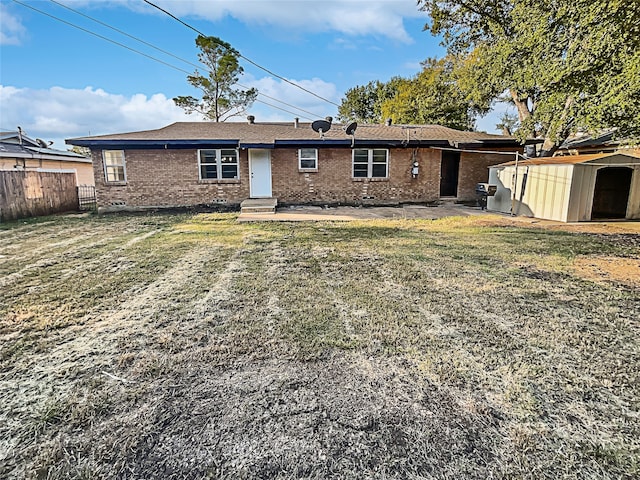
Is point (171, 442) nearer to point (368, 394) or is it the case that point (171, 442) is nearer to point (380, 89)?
point (368, 394)

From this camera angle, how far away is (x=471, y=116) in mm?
25406

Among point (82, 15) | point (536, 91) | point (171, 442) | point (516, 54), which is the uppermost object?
point (82, 15)

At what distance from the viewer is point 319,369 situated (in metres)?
2.66

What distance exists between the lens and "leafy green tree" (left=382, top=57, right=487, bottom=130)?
19.6 meters

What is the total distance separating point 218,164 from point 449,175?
397 inches

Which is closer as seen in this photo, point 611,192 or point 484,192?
point 611,192

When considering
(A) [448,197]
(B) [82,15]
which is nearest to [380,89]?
(A) [448,197]

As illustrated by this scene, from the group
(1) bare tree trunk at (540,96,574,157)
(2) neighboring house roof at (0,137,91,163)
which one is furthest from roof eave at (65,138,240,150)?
(1) bare tree trunk at (540,96,574,157)

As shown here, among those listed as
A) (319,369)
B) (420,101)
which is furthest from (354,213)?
(420,101)

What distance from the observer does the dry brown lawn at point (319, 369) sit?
1.84 m

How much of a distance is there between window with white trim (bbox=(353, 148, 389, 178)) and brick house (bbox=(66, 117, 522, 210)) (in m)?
0.04

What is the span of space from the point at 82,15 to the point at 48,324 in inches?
428

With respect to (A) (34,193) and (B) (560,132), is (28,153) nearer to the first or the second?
(A) (34,193)

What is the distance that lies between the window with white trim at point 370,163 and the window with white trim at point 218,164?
4672mm
